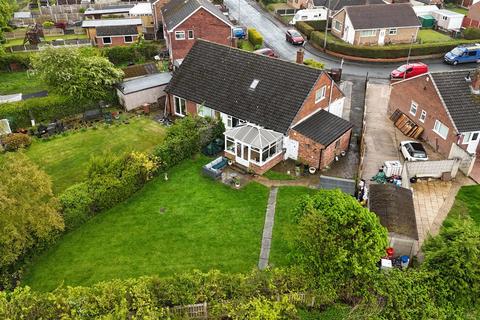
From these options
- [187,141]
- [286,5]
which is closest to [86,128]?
[187,141]

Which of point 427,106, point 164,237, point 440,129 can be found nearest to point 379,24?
point 427,106

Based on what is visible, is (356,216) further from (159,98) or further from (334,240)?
(159,98)

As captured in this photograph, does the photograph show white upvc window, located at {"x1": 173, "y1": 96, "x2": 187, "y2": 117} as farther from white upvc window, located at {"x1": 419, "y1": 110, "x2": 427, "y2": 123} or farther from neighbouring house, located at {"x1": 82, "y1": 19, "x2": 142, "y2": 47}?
neighbouring house, located at {"x1": 82, "y1": 19, "x2": 142, "y2": 47}

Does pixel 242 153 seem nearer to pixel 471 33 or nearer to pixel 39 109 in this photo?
pixel 39 109

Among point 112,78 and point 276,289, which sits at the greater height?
point 112,78

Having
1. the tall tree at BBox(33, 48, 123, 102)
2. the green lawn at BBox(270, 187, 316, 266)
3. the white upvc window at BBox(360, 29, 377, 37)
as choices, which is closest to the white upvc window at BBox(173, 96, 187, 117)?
the tall tree at BBox(33, 48, 123, 102)
